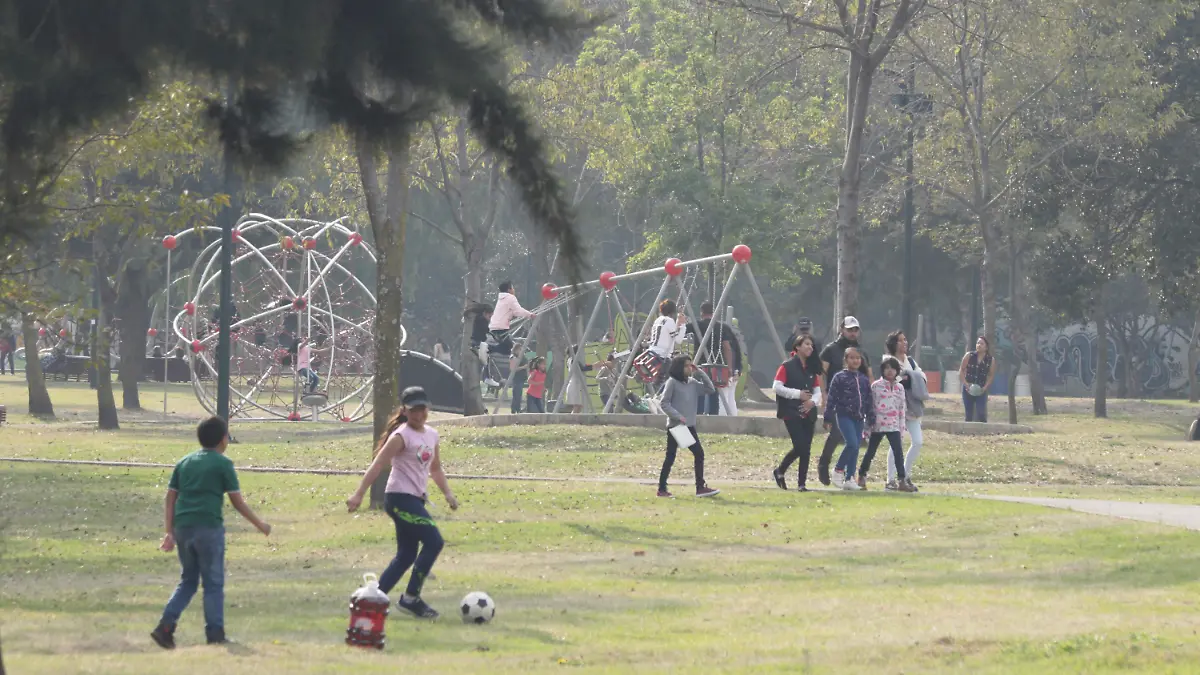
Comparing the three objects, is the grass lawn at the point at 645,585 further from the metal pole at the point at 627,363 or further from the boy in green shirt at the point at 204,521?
the metal pole at the point at 627,363

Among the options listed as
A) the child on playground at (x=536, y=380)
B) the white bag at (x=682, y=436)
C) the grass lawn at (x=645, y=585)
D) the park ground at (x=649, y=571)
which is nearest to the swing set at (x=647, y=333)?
the park ground at (x=649, y=571)

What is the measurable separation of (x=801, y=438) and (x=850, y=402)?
696 millimetres

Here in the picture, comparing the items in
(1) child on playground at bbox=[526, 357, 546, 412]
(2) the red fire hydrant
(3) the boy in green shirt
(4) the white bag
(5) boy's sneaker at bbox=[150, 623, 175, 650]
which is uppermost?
(1) child on playground at bbox=[526, 357, 546, 412]

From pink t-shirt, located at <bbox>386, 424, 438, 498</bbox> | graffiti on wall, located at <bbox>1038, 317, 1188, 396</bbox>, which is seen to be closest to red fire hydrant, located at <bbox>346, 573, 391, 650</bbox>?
pink t-shirt, located at <bbox>386, 424, 438, 498</bbox>

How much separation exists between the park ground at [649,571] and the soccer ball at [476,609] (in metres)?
0.16

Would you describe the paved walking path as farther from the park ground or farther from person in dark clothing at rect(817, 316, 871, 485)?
person in dark clothing at rect(817, 316, 871, 485)

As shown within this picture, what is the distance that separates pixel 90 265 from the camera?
61.4 ft

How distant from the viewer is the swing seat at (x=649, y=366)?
2742 centimetres

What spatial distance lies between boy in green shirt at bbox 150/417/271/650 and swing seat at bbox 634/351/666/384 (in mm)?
16832

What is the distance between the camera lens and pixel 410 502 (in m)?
11.6

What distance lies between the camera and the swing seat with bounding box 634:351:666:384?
90.0ft

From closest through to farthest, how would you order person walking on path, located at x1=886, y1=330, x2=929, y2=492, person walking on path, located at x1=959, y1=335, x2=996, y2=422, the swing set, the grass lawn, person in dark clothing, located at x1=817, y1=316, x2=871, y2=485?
the grass lawn, person in dark clothing, located at x1=817, y1=316, x2=871, y2=485, person walking on path, located at x1=886, y1=330, x2=929, y2=492, the swing set, person walking on path, located at x1=959, y1=335, x2=996, y2=422

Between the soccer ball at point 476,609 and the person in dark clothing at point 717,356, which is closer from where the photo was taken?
the soccer ball at point 476,609

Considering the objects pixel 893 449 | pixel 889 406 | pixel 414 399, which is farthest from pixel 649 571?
pixel 893 449
